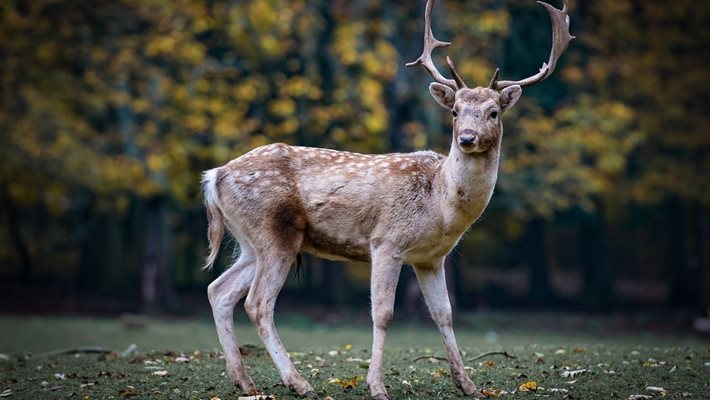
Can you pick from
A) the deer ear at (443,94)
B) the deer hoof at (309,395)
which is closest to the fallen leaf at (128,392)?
the deer hoof at (309,395)

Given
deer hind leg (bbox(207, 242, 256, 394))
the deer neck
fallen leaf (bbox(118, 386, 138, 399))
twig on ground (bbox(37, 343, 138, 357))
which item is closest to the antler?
the deer neck

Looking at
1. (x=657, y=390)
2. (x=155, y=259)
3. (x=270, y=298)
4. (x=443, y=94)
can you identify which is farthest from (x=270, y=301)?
(x=155, y=259)

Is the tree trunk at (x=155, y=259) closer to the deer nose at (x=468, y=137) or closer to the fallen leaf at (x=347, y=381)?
the fallen leaf at (x=347, y=381)

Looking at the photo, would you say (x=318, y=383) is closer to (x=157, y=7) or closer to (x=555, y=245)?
(x=157, y=7)

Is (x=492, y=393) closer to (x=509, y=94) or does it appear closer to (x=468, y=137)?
(x=468, y=137)

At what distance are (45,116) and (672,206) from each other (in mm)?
16935

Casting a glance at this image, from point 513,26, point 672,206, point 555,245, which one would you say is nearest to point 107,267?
point 513,26

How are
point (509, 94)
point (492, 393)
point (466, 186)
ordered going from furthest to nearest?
point (509, 94) < point (466, 186) < point (492, 393)

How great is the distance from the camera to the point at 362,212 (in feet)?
27.5

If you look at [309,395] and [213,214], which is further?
[213,214]

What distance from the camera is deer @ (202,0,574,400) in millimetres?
8039

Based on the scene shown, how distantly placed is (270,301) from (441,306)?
4.58 feet

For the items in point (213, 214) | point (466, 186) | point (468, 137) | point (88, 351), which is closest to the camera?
point (468, 137)

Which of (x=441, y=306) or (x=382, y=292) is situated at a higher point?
(x=382, y=292)
